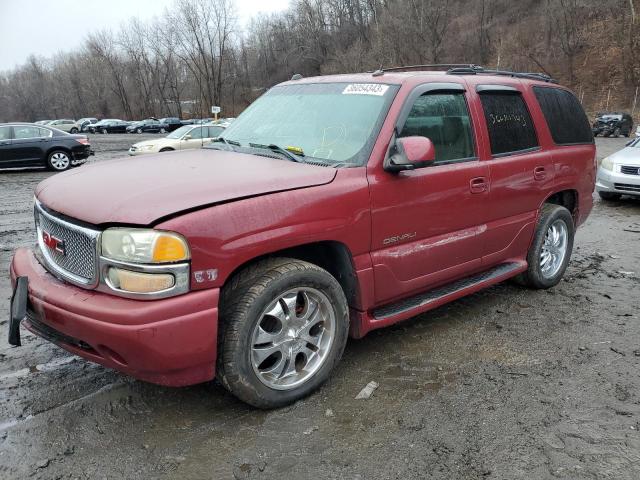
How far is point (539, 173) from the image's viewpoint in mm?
4496

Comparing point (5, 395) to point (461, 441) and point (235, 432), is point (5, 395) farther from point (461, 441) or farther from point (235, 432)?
point (461, 441)

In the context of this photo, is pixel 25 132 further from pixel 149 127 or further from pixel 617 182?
pixel 149 127

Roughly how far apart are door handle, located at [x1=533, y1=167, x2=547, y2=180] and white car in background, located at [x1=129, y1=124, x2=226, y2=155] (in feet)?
48.7

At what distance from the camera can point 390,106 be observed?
3.45 metres

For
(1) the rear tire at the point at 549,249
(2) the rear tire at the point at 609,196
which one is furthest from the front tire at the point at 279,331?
(2) the rear tire at the point at 609,196

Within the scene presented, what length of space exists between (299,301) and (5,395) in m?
1.85

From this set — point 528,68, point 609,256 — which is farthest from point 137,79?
point 609,256

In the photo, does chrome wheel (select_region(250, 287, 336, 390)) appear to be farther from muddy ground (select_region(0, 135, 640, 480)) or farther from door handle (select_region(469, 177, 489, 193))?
door handle (select_region(469, 177, 489, 193))

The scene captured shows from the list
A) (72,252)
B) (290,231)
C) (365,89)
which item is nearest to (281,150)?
(365,89)

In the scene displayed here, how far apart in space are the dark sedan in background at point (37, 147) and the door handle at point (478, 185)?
49.8 ft

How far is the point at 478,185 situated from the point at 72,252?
2727 mm

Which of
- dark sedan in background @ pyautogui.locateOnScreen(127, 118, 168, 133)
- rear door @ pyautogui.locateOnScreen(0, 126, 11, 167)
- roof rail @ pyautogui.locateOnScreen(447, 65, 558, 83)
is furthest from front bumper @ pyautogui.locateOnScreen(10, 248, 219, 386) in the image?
dark sedan in background @ pyautogui.locateOnScreen(127, 118, 168, 133)

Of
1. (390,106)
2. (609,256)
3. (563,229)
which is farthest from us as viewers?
(609,256)

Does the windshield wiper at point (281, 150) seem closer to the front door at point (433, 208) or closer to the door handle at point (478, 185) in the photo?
the front door at point (433, 208)
